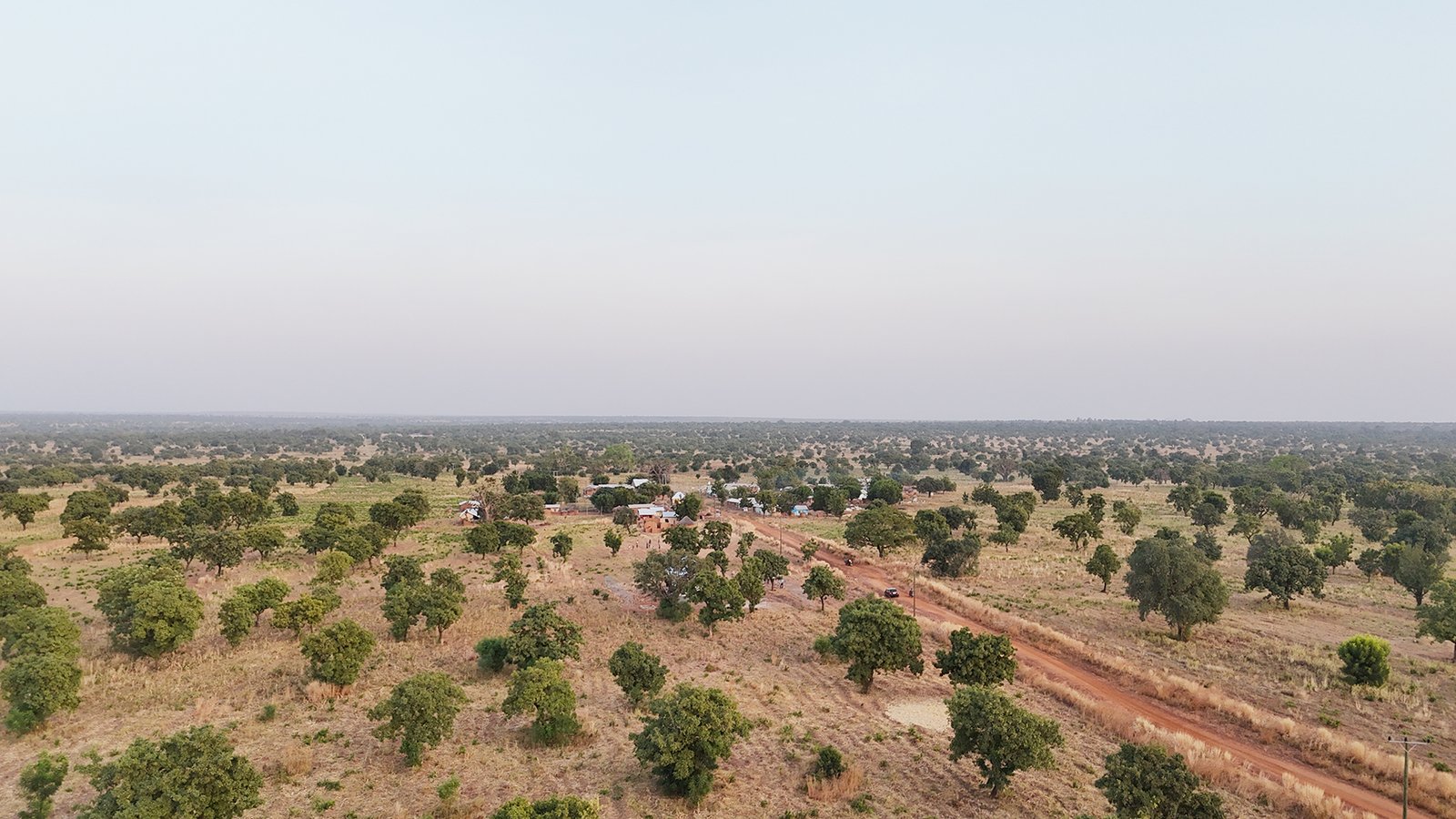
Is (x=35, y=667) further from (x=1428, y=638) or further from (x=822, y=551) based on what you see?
(x=1428, y=638)

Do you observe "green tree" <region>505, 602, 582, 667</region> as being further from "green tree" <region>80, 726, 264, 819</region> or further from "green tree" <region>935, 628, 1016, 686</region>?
"green tree" <region>935, 628, 1016, 686</region>

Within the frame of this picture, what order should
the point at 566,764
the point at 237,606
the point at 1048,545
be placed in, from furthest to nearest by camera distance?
the point at 1048,545 → the point at 237,606 → the point at 566,764

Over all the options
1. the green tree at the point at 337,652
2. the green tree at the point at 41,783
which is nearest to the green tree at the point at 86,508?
the green tree at the point at 337,652

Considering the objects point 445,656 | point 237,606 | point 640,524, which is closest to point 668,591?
point 445,656

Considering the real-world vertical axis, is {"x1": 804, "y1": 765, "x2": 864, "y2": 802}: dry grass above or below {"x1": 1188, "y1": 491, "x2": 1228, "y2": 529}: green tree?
below

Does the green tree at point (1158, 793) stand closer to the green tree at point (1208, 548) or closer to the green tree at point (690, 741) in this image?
the green tree at point (690, 741)

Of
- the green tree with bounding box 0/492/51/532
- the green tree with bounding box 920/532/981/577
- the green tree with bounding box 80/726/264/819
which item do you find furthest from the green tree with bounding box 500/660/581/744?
the green tree with bounding box 0/492/51/532

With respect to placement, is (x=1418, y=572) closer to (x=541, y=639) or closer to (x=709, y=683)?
(x=709, y=683)

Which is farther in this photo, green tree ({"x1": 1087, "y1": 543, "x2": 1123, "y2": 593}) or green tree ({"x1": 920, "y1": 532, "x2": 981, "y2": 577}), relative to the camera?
green tree ({"x1": 920, "y1": 532, "x2": 981, "y2": 577})
